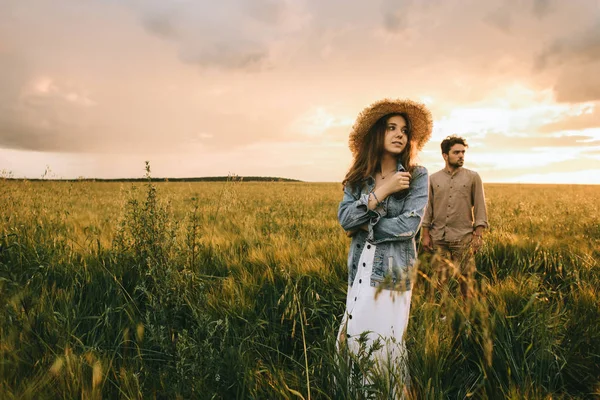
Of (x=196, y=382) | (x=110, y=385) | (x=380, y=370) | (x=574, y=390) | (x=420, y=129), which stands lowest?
(x=574, y=390)

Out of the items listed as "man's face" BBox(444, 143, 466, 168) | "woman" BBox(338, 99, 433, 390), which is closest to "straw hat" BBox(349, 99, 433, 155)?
"woman" BBox(338, 99, 433, 390)

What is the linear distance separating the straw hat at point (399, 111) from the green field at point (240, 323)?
1080mm

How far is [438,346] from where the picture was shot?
2100 mm

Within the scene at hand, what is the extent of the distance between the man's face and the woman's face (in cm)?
192

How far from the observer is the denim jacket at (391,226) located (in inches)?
88.7

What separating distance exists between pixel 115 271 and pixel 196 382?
209 centimetres

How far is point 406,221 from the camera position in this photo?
2.25 m

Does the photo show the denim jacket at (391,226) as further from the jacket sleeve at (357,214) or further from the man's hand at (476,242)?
the man's hand at (476,242)

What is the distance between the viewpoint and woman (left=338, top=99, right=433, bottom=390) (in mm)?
2143

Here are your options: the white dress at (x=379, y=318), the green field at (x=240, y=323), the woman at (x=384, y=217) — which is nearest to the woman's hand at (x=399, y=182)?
the woman at (x=384, y=217)

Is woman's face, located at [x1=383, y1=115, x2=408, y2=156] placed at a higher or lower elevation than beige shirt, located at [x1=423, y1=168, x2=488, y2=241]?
higher

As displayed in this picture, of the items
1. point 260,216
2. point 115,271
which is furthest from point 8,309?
point 260,216

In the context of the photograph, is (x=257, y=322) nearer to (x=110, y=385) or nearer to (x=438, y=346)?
(x=110, y=385)

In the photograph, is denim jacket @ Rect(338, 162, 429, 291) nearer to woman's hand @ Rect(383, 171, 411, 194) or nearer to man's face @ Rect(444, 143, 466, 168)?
woman's hand @ Rect(383, 171, 411, 194)
